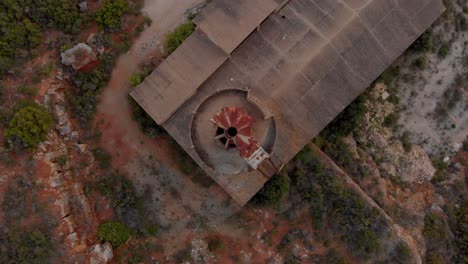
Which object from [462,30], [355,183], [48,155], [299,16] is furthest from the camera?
[462,30]

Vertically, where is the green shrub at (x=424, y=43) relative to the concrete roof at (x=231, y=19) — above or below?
below

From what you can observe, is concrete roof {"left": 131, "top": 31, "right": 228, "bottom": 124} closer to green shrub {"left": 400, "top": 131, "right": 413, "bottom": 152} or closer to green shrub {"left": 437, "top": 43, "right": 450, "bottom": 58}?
green shrub {"left": 400, "top": 131, "right": 413, "bottom": 152}

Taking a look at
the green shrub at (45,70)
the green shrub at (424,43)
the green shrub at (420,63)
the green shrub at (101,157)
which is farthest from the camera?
the green shrub at (420,63)

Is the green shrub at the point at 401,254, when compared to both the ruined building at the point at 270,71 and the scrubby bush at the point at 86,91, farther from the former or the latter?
the scrubby bush at the point at 86,91

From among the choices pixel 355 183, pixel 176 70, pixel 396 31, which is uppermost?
pixel 176 70

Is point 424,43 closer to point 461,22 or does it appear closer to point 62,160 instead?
point 461,22

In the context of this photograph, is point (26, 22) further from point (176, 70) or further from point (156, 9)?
point (176, 70)

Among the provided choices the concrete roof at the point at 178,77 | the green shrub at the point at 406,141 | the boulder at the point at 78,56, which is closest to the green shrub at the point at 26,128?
the boulder at the point at 78,56

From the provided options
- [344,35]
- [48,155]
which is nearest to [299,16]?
[344,35]
